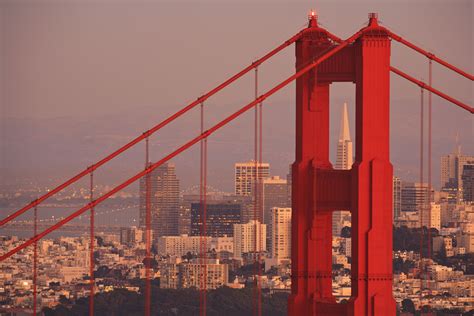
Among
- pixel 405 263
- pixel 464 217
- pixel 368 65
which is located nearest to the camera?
pixel 368 65

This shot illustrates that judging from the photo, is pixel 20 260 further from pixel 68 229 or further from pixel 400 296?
pixel 400 296

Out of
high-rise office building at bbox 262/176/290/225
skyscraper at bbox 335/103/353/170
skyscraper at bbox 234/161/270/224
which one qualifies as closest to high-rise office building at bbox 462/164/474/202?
high-rise office building at bbox 262/176/290/225

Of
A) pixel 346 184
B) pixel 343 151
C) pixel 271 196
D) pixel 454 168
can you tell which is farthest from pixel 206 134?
pixel 271 196

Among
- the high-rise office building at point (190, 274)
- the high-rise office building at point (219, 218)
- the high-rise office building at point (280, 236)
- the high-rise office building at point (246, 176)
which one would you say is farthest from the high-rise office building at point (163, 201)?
the high-rise office building at point (280, 236)

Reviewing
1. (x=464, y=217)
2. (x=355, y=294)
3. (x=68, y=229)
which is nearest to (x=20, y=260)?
(x=68, y=229)

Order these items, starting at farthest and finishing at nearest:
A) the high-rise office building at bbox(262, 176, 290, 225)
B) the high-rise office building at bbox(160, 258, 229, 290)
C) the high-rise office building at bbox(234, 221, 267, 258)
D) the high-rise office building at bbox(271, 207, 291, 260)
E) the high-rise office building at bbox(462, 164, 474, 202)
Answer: the high-rise office building at bbox(234, 221, 267, 258) → the high-rise office building at bbox(462, 164, 474, 202) → the high-rise office building at bbox(160, 258, 229, 290) → the high-rise office building at bbox(271, 207, 291, 260) → the high-rise office building at bbox(262, 176, 290, 225)

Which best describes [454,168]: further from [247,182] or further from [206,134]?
[206,134]

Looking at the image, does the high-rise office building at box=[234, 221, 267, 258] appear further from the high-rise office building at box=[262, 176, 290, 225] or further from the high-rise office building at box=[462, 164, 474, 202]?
the high-rise office building at box=[462, 164, 474, 202]
